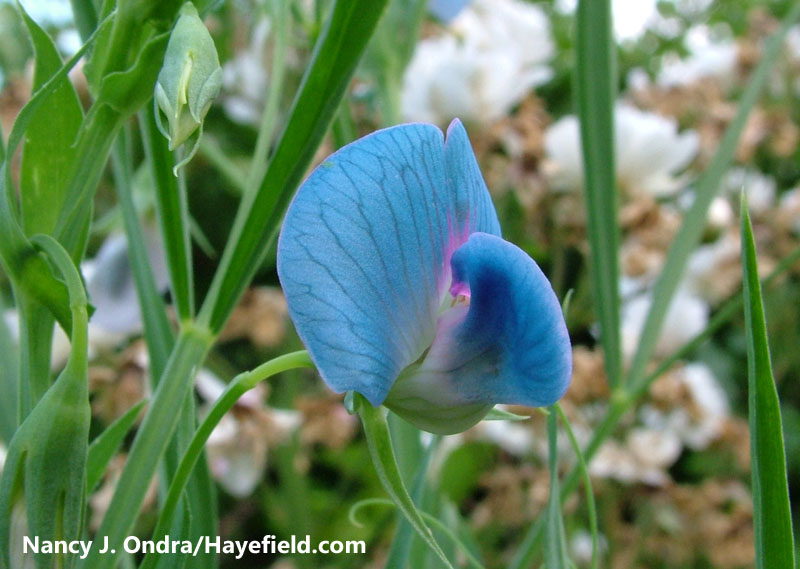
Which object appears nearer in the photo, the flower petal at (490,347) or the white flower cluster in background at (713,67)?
the flower petal at (490,347)

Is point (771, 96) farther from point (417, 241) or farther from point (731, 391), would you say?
point (417, 241)

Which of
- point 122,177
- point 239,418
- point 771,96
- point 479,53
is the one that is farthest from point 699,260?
point 122,177

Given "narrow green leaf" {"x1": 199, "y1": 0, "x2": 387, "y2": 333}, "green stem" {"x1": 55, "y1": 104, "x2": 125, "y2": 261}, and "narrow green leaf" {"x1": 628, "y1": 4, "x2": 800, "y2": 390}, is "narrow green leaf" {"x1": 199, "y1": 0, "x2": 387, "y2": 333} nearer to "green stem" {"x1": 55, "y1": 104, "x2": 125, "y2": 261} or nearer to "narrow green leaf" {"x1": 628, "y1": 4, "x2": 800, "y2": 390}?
"green stem" {"x1": 55, "y1": 104, "x2": 125, "y2": 261}

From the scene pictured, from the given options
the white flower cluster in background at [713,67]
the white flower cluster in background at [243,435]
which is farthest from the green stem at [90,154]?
the white flower cluster in background at [713,67]

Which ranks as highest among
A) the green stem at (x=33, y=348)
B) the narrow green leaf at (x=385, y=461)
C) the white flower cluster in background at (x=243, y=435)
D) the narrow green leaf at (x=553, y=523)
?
the green stem at (x=33, y=348)

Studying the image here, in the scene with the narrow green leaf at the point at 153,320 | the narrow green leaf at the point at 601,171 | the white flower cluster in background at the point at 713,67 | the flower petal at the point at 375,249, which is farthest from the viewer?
the white flower cluster in background at the point at 713,67

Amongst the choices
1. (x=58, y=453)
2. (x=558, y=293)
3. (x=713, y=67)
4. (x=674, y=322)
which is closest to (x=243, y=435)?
(x=558, y=293)

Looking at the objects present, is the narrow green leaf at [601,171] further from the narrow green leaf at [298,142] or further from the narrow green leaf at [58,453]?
the narrow green leaf at [58,453]

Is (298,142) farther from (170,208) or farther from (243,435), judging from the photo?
(243,435)
